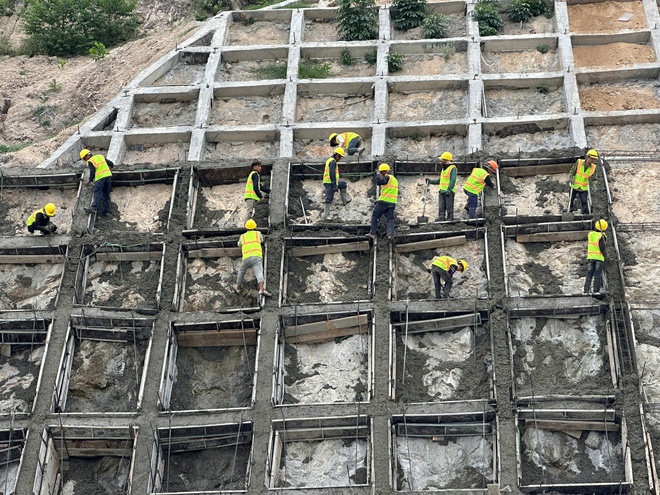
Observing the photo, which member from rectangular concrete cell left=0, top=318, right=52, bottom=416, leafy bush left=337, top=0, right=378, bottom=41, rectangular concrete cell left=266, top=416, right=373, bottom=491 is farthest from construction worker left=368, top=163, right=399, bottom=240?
leafy bush left=337, top=0, right=378, bottom=41

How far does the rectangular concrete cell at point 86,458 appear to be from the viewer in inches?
864

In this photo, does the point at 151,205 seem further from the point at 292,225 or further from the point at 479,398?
the point at 479,398

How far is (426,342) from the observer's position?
2325 cm

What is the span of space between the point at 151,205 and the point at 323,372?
247 inches

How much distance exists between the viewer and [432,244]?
80.7 feet

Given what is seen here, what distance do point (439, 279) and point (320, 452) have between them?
441cm

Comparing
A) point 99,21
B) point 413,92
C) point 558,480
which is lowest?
point 558,480

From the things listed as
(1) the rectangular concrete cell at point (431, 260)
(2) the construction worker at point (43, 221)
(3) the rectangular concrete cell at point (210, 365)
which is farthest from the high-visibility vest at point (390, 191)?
(2) the construction worker at point (43, 221)

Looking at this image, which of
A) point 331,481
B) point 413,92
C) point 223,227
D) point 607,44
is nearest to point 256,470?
point 331,481

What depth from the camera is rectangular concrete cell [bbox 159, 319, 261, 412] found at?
75.0 ft

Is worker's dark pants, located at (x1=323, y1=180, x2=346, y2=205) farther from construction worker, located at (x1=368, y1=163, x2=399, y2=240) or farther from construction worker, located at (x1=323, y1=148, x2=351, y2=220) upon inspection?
construction worker, located at (x1=368, y1=163, x2=399, y2=240)

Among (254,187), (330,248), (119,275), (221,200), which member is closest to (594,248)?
(330,248)

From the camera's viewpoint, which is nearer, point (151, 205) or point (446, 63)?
point (151, 205)

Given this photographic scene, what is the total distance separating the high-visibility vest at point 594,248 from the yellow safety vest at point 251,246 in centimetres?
685
